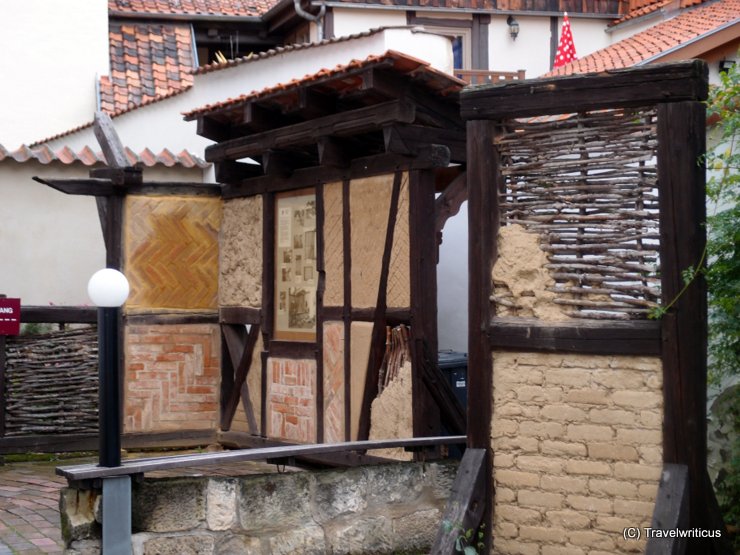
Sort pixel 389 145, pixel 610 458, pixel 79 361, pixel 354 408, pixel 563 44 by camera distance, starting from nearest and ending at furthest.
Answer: pixel 610 458, pixel 389 145, pixel 354 408, pixel 79 361, pixel 563 44

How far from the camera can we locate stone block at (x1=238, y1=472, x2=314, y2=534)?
259 inches

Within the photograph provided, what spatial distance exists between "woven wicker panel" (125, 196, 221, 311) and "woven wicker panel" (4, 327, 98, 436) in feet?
2.19

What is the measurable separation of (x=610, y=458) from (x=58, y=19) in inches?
587

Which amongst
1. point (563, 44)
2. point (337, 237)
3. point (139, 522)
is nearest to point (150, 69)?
point (563, 44)

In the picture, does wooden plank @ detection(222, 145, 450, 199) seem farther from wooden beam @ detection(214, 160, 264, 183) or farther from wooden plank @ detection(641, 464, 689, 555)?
wooden plank @ detection(641, 464, 689, 555)

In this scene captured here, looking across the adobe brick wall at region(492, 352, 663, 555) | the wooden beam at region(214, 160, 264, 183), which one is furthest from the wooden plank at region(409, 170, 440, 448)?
the wooden beam at region(214, 160, 264, 183)

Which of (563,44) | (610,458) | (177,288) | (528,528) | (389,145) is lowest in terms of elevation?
(528,528)

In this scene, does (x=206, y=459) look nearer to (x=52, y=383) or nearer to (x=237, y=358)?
(x=237, y=358)

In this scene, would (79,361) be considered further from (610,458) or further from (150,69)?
(150,69)

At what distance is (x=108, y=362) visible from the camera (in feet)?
20.5

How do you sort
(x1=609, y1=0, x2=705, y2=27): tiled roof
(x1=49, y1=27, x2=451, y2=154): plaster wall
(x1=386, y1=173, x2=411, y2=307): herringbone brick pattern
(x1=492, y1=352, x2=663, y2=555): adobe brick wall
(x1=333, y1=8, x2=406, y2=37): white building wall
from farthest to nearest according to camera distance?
(x1=333, y1=8, x2=406, y2=37): white building wall < (x1=609, y1=0, x2=705, y2=27): tiled roof < (x1=49, y1=27, x2=451, y2=154): plaster wall < (x1=386, y1=173, x2=411, y2=307): herringbone brick pattern < (x1=492, y1=352, x2=663, y2=555): adobe brick wall

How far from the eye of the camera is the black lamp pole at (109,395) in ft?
20.1

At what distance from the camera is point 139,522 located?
6293 mm

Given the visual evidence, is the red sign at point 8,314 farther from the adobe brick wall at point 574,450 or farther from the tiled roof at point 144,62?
the tiled roof at point 144,62
